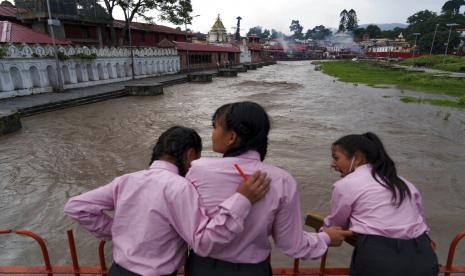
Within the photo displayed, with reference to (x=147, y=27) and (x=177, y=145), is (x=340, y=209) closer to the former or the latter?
(x=177, y=145)

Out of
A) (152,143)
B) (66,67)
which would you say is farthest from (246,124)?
(66,67)

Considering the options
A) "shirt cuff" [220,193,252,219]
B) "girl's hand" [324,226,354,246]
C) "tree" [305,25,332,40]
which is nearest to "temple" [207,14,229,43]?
"girl's hand" [324,226,354,246]

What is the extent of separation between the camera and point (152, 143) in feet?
28.9

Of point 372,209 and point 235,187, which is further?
point 372,209

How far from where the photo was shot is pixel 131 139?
9258mm

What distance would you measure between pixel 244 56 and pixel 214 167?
59.8 metres

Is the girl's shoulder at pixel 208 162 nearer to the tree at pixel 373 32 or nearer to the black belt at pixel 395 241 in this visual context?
the black belt at pixel 395 241

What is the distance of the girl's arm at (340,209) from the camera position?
71.1 inches

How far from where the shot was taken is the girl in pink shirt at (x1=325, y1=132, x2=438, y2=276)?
5.42 ft

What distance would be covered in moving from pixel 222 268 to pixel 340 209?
818mm

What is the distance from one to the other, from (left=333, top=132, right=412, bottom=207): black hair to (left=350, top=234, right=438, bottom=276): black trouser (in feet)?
0.74

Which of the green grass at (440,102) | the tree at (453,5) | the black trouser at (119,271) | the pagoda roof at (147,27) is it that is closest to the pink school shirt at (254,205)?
the black trouser at (119,271)

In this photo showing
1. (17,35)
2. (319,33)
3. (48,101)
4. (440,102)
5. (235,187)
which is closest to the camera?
(235,187)

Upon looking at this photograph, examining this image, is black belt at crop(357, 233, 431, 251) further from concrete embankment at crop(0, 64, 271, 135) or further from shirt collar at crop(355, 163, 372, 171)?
concrete embankment at crop(0, 64, 271, 135)
